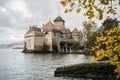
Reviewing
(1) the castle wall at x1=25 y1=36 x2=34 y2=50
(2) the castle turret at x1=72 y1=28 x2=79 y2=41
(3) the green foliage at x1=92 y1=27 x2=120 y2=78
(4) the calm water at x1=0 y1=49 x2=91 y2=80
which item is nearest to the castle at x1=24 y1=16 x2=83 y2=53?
(1) the castle wall at x1=25 y1=36 x2=34 y2=50

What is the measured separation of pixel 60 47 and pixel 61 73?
96625 millimetres

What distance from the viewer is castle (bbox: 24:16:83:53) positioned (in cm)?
12256

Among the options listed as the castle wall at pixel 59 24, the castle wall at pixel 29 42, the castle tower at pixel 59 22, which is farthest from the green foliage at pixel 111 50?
the castle wall at pixel 59 24

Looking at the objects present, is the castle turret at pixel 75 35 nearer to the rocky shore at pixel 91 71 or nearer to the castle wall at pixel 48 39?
the castle wall at pixel 48 39

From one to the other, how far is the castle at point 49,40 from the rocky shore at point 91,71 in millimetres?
91954

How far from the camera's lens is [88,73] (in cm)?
2894

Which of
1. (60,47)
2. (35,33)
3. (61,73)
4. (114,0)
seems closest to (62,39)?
(60,47)

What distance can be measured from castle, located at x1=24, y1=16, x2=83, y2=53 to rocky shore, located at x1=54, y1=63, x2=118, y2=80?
302 feet

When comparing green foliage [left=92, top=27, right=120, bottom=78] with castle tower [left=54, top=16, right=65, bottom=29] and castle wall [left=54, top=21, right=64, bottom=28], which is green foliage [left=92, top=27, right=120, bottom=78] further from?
castle wall [left=54, top=21, right=64, bottom=28]

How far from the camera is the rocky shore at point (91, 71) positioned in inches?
1101

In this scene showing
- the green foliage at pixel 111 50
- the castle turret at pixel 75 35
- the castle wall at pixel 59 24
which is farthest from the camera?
the castle turret at pixel 75 35

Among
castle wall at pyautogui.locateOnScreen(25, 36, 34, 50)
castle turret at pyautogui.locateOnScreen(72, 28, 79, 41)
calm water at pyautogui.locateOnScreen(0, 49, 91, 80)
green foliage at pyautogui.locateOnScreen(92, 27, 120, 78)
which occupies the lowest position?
calm water at pyautogui.locateOnScreen(0, 49, 91, 80)

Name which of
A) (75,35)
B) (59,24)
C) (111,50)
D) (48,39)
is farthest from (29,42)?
(111,50)

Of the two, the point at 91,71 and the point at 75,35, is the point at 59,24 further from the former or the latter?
the point at 91,71
